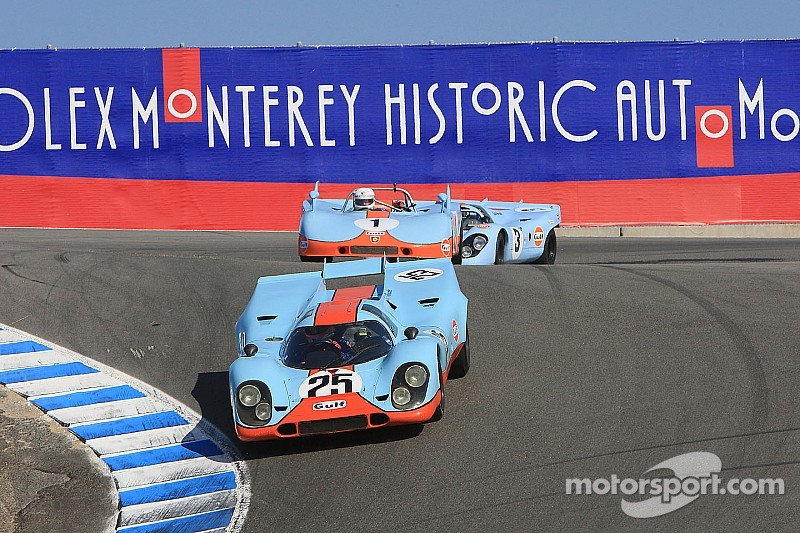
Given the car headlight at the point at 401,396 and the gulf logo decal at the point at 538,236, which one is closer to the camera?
the car headlight at the point at 401,396

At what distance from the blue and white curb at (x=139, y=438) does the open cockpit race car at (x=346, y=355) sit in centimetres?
48

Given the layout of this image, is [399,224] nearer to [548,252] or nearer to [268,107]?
[548,252]

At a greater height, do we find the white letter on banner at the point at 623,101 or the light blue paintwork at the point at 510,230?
the white letter on banner at the point at 623,101

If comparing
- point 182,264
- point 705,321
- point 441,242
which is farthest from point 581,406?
point 182,264

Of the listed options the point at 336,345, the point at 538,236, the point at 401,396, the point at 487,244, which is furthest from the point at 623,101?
the point at 401,396

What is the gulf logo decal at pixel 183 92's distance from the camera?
2117 cm

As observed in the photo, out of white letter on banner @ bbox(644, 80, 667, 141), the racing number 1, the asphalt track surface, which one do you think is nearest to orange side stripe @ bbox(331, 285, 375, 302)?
the asphalt track surface

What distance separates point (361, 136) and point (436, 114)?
5.19 feet

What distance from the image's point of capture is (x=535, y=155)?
21188mm

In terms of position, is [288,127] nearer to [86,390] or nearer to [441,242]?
[441,242]

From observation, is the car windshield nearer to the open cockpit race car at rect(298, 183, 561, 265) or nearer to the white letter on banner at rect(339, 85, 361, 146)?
the open cockpit race car at rect(298, 183, 561, 265)

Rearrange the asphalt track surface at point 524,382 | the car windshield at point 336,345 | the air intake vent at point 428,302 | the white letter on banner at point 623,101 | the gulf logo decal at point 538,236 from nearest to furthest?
the asphalt track surface at point 524,382 → the car windshield at point 336,345 → the air intake vent at point 428,302 → the gulf logo decal at point 538,236 → the white letter on banner at point 623,101

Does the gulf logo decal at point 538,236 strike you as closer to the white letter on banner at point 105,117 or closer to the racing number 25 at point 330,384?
the racing number 25 at point 330,384

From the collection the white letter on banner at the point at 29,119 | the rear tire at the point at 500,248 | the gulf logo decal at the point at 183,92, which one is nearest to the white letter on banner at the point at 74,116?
the white letter on banner at the point at 29,119
